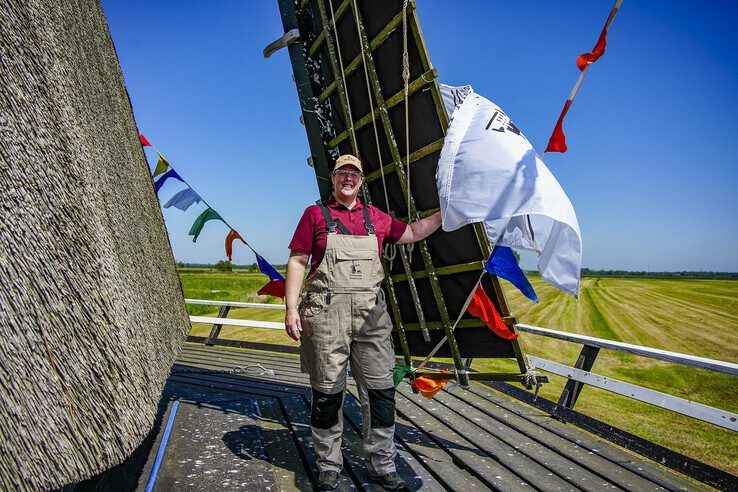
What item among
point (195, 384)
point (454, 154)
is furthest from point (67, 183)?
point (195, 384)

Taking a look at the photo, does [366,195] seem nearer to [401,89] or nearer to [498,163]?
[401,89]

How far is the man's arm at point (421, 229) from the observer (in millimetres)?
2877

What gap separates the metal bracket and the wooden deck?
3.30m

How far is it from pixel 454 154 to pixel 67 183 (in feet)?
6.87

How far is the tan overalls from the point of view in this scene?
2.52 meters

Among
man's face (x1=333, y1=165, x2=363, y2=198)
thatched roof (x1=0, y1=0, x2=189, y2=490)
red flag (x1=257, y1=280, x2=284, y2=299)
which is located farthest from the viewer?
red flag (x1=257, y1=280, x2=284, y2=299)

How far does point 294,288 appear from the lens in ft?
8.75

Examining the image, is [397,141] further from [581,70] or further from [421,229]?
[581,70]

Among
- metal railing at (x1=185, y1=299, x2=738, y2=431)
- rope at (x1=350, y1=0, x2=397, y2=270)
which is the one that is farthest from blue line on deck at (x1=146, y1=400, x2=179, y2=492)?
→ metal railing at (x1=185, y1=299, x2=738, y2=431)

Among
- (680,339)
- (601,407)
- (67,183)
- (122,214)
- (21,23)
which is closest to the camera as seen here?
(67,183)

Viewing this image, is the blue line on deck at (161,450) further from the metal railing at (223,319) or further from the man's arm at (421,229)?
the metal railing at (223,319)

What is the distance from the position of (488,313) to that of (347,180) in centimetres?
141

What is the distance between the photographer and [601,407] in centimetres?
585

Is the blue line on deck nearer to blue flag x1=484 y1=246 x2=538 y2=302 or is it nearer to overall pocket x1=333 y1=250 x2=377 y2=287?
overall pocket x1=333 y1=250 x2=377 y2=287
